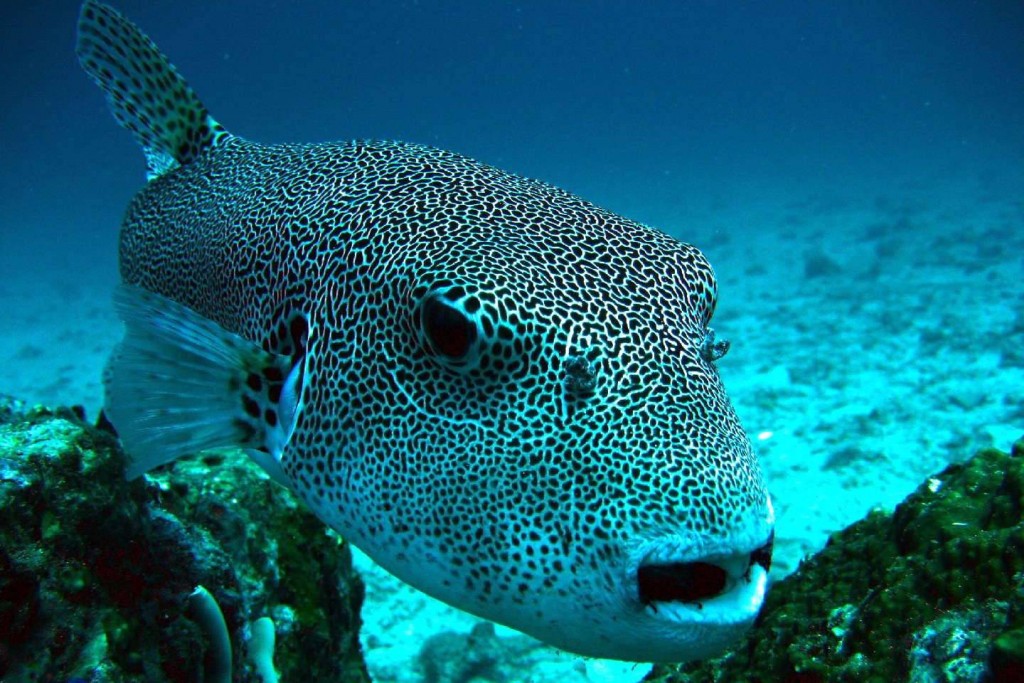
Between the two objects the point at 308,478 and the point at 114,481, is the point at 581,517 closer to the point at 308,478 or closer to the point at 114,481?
the point at 308,478

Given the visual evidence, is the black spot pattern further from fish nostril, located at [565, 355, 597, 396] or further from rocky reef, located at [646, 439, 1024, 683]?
rocky reef, located at [646, 439, 1024, 683]

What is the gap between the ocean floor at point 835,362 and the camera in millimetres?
7219

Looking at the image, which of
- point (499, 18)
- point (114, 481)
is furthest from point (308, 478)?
point (499, 18)

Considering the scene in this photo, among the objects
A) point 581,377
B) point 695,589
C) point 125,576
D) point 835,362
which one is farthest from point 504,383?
point 835,362

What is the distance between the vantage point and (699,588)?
5.07 ft

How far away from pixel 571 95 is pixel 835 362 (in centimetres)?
12524

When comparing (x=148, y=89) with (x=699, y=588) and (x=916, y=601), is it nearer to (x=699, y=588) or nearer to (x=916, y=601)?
(x=699, y=588)

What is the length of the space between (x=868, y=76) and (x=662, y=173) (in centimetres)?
9442

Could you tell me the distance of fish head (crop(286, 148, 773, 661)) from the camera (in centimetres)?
156

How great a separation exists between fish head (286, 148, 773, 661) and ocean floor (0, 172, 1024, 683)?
14.8 ft

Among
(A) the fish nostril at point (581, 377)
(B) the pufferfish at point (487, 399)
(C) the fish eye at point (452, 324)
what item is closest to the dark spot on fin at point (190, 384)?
(B) the pufferfish at point (487, 399)

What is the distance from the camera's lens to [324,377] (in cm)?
219

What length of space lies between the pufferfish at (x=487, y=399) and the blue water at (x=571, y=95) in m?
32.1

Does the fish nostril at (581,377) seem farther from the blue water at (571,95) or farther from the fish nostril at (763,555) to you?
the blue water at (571,95)
